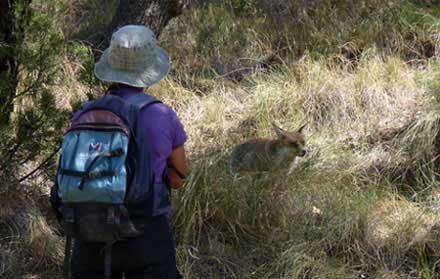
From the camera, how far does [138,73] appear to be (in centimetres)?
422

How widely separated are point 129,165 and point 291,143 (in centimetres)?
390

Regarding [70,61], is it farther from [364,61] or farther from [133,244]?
[133,244]

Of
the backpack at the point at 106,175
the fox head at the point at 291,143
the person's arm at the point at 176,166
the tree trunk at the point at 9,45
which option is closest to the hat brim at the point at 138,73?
the backpack at the point at 106,175

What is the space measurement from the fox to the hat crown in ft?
9.97

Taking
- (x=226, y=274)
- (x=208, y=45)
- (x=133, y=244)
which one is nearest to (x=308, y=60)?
(x=208, y=45)

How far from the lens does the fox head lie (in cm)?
762

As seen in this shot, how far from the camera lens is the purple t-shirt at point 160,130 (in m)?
4.12

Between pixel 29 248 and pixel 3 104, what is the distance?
1303mm

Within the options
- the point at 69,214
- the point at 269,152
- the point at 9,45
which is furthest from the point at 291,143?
the point at 69,214

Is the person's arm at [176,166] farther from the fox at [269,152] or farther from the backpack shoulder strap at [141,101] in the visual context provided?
the fox at [269,152]

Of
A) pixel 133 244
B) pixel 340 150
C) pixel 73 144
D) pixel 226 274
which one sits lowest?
pixel 226 274

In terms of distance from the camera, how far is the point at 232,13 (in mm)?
10547

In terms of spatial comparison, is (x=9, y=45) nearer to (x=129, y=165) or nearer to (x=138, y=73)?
(x=138, y=73)

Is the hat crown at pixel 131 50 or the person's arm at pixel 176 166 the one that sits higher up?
the hat crown at pixel 131 50
